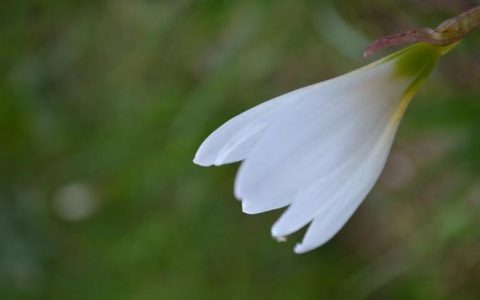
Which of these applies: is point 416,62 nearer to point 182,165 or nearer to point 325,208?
point 325,208

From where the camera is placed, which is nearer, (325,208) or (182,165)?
(325,208)

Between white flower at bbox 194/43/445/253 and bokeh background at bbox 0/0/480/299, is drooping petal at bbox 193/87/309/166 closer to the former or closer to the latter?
white flower at bbox 194/43/445/253

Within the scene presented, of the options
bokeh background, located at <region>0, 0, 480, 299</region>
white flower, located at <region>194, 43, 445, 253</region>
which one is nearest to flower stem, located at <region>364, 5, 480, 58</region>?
white flower, located at <region>194, 43, 445, 253</region>

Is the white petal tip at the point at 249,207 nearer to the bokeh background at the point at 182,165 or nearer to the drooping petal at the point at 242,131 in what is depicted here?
the drooping petal at the point at 242,131

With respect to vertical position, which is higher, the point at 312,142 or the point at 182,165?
the point at 312,142

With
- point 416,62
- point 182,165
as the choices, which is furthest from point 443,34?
point 182,165

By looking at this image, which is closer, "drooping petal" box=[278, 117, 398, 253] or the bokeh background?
"drooping petal" box=[278, 117, 398, 253]

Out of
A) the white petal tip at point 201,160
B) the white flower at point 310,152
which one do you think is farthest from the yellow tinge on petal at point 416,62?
the white petal tip at point 201,160
